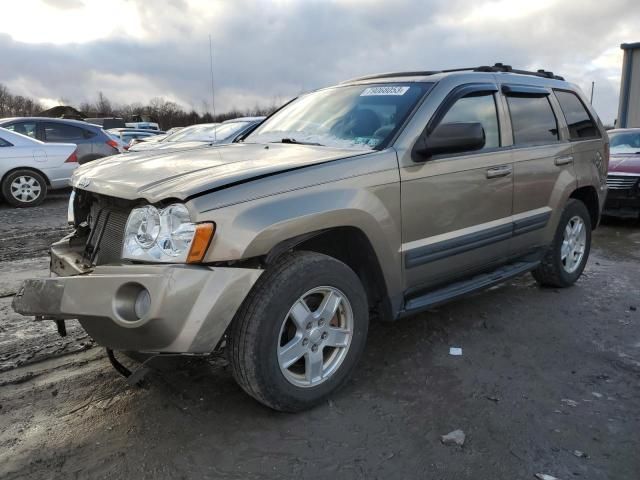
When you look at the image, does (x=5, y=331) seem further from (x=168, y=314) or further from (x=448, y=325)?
(x=448, y=325)

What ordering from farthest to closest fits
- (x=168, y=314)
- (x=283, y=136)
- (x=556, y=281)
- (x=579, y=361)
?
(x=556, y=281) → (x=283, y=136) → (x=579, y=361) → (x=168, y=314)

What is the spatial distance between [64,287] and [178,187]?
71cm

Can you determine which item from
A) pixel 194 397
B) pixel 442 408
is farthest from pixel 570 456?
pixel 194 397

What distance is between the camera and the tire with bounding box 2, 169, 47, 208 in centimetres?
935

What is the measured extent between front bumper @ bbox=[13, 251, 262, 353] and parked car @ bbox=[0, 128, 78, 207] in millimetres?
7527

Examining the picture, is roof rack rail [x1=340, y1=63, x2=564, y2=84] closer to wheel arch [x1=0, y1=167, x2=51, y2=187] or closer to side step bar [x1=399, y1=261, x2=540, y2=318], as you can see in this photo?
side step bar [x1=399, y1=261, x2=540, y2=318]

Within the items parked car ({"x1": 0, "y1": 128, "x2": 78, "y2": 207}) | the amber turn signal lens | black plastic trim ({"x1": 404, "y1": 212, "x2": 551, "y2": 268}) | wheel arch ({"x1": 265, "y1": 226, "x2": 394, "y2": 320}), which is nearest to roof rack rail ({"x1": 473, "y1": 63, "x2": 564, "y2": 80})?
black plastic trim ({"x1": 404, "y1": 212, "x2": 551, "y2": 268})

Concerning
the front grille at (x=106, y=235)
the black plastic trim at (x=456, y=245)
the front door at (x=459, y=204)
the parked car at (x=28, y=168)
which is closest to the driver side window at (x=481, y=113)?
the front door at (x=459, y=204)

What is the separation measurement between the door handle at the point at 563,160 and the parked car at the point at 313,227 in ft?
0.25

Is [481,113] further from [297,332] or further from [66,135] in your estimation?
[66,135]

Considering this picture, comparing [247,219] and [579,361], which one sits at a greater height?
[247,219]

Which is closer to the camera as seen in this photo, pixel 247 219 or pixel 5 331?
pixel 247 219

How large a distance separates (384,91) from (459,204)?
91 cm

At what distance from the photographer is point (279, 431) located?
2.72m
